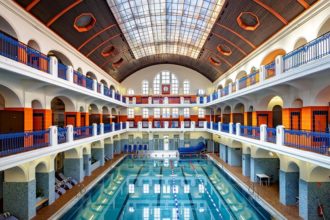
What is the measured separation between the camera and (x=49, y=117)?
1420 centimetres

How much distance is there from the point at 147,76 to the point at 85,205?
2336 centimetres

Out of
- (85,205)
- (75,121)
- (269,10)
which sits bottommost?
(85,205)

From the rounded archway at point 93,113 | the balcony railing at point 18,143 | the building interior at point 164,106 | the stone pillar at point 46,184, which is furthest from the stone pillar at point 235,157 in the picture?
the balcony railing at point 18,143

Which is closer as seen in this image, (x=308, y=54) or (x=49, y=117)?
(x=308, y=54)

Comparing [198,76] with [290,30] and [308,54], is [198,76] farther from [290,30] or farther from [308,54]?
[308,54]

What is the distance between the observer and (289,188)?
13.1 meters

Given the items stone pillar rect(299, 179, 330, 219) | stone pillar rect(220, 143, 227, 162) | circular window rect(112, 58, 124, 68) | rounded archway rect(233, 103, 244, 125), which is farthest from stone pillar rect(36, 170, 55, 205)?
stone pillar rect(220, 143, 227, 162)

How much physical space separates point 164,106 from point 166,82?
15.5ft

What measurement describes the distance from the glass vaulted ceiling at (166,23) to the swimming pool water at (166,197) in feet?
44.6

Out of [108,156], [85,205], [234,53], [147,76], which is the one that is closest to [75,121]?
[85,205]

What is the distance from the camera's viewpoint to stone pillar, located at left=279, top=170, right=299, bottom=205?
12977mm

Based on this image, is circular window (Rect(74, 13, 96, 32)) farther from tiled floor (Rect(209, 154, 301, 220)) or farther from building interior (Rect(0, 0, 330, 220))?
tiled floor (Rect(209, 154, 301, 220))

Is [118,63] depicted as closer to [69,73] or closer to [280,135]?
[69,73]

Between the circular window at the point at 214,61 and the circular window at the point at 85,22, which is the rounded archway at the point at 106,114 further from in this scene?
the circular window at the point at 214,61
